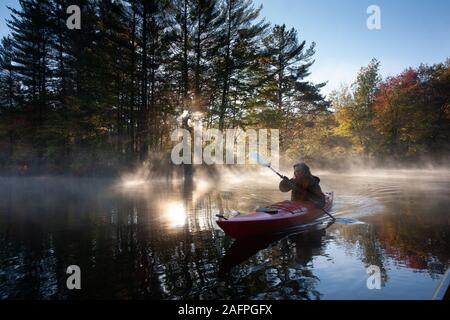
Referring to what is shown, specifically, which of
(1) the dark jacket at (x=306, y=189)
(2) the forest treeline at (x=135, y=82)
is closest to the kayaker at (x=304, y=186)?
(1) the dark jacket at (x=306, y=189)

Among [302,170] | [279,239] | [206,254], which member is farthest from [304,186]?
[206,254]

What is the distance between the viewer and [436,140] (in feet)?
123

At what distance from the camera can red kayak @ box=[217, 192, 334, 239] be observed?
23.8ft

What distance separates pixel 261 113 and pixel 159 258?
23677 millimetres

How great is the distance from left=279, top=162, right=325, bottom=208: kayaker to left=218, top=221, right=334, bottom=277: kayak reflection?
857mm

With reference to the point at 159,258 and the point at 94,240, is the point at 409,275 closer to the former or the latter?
the point at 159,258

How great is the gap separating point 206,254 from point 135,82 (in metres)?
21.0

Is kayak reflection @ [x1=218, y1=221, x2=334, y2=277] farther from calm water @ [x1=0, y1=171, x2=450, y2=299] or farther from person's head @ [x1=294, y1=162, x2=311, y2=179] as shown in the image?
person's head @ [x1=294, y1=162, x2=311, y2=179]

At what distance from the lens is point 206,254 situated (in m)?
6.77

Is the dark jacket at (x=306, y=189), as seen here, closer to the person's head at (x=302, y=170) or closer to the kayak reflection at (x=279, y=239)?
the person's head at (x=302, y=170)

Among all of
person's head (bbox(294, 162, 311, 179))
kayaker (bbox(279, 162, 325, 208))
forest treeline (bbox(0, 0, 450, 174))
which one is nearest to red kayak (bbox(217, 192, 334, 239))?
kayaker (bbox(279, 162, 325, 208))

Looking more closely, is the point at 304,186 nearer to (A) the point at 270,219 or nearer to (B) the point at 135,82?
(A) the point at 270,219

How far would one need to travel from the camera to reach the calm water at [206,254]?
5000 millimetres

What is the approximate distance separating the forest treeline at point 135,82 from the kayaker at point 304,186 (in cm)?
1510
